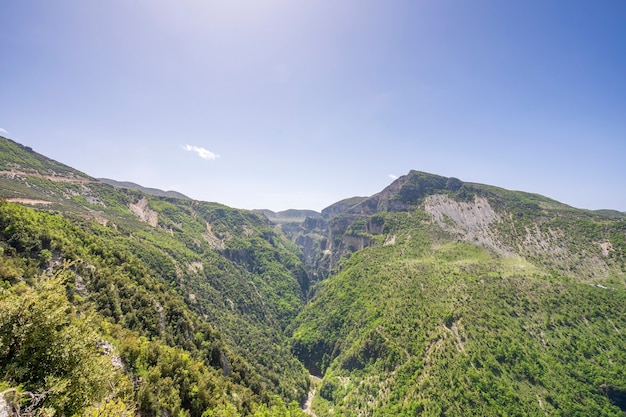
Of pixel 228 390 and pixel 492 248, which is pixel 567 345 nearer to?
pixel 492 248

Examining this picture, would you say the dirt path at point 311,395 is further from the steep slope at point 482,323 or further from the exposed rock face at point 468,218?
the exposed rock face at point 468,218

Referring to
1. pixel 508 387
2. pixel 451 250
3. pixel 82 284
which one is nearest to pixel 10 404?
pixel 82 284

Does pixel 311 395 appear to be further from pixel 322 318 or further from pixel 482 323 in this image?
pixel 482 323

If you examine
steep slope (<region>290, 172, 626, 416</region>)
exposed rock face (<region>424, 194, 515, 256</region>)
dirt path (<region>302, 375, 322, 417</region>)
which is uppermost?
exposed rock face (<region>424, 194, 515, 256</region>)

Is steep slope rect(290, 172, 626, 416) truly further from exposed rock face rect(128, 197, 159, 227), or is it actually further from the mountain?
exposed rock face rect(128, 197, 159, 227)

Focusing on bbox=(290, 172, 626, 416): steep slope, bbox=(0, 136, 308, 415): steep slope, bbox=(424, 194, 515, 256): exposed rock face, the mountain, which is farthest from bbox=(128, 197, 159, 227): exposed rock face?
bbox=(424, 194, 515, 256): exposed rock face

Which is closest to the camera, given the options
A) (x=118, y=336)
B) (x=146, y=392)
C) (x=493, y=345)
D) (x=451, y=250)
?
(x=146, y=392)
